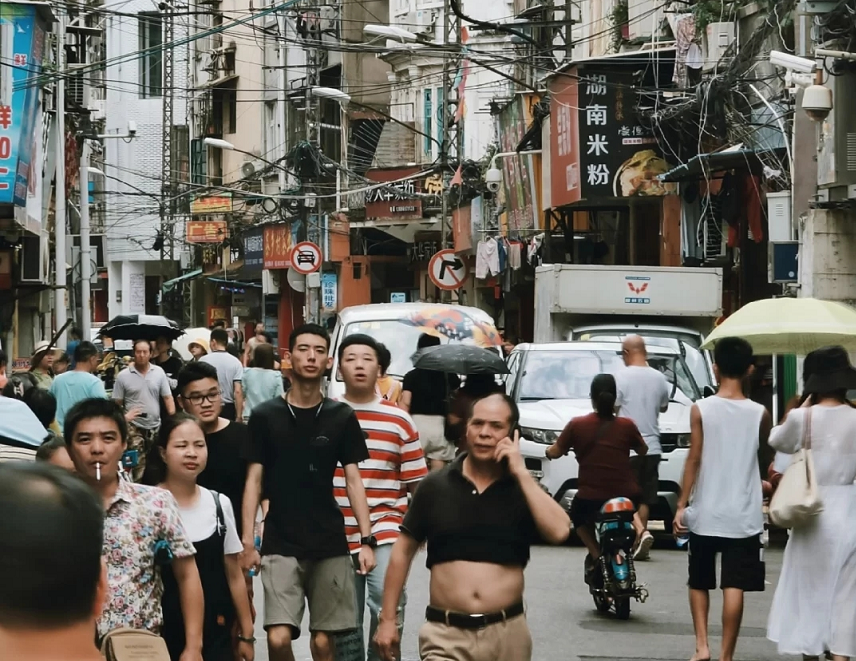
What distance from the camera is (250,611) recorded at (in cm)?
727

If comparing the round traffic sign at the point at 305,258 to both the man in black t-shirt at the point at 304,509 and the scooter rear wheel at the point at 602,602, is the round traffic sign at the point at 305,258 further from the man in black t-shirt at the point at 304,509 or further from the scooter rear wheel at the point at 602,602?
the man in black t-shirt at the point at 304,509

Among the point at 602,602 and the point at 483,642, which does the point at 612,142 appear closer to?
the point at 602,602

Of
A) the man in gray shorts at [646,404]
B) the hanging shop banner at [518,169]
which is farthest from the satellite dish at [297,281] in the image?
the man in gray shorts at [646,404]

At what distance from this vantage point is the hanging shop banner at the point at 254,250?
2336 inches

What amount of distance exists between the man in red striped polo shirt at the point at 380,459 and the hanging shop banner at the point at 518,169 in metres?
24.6

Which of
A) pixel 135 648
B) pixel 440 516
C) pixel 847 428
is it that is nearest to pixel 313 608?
pixel 440 516

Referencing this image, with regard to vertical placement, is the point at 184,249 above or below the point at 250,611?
above

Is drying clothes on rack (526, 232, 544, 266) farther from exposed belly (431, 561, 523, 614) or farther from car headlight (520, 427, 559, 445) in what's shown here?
exposed belly (431, 561, 523, 614)

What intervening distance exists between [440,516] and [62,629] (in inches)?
155

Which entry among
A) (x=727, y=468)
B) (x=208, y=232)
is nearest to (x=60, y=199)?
(x=727, y=468)

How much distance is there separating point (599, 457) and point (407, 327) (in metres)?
8.82

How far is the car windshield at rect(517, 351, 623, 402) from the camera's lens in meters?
17.5

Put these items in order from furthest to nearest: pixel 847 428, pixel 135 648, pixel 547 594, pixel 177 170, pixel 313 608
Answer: pixel 177 170
pixel 547 594
pixel 847 428
pixel 313 608
pixel 135 648

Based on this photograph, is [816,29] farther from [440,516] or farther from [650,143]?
[440,516]
